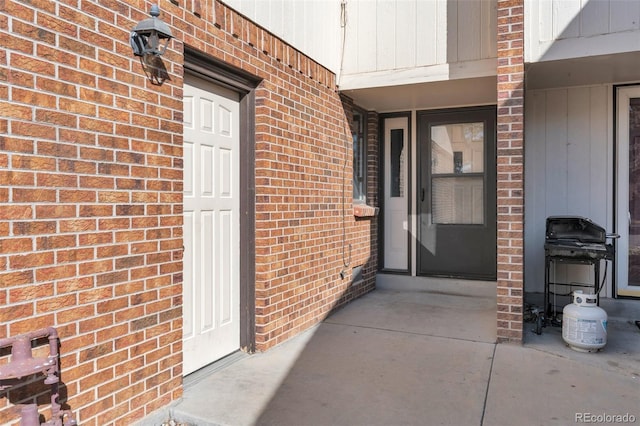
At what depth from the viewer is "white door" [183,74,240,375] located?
3117 mm

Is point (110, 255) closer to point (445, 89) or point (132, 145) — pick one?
point (132, 145)

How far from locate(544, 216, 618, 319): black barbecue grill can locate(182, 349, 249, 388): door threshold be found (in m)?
2.93

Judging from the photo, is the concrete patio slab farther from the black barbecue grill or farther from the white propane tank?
the black barbecue grill

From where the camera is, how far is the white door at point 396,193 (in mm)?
6238

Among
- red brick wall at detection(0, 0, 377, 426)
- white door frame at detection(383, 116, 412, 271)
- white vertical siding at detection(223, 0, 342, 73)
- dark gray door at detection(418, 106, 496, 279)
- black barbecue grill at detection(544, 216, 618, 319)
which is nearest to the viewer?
red brick wall at detection(0, 0, 377, 426)

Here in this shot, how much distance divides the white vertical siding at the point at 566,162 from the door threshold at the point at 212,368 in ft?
11.2

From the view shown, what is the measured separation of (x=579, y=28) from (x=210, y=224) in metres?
3.61

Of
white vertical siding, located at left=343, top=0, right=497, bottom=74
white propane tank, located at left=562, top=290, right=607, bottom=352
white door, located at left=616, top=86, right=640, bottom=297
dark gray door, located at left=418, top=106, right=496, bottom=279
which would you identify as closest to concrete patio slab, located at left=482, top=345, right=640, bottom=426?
white propane tank, located at left=562, top=290, right=607, bottom=352

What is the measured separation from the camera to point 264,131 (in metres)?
3.67

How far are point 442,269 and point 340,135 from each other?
2282 millimetres

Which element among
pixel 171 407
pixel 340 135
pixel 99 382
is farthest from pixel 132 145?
pixel 340 135

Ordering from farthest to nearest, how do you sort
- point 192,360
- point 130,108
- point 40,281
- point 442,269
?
point 442,269 < point 192,360 < point 130,108 < point 40,281

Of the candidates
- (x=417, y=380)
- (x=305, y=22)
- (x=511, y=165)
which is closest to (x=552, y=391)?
(x=417, y=380)

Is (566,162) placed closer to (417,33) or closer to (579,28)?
(579,28)
